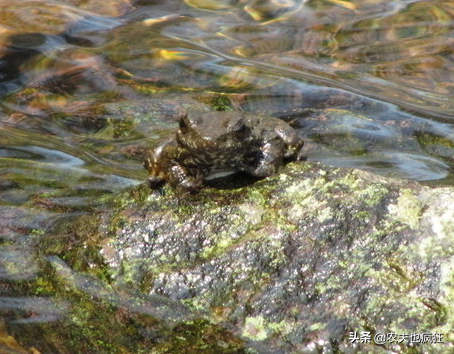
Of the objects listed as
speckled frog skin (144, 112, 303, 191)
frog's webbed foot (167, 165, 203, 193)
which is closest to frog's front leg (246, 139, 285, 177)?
speckled frog skin (144, 112, 303, 191)

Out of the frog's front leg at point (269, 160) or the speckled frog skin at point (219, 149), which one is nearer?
the speckled frog skin at point (219, 149)

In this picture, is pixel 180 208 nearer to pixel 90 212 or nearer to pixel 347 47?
pixel 90 212

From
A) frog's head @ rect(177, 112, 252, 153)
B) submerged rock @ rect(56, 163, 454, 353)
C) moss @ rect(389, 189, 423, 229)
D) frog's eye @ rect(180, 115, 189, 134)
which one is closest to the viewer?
submerged rock @ rect(56, 163, 454, 353)

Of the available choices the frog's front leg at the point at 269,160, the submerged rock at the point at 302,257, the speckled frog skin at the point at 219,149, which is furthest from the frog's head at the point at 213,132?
the submerged rock at the point at 302,257

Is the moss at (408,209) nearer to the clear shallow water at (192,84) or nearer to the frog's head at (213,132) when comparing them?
the frog's head at (213,132)

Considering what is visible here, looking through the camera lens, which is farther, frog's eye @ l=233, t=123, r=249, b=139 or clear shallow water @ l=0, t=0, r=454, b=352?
clear shallow water @ l=0, t=0, r=454, b=352

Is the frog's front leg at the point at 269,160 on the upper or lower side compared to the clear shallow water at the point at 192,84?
upper

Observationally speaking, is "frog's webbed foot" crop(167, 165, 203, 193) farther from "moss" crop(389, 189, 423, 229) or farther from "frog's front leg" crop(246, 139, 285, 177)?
"moss" crop(389, 189, 423, 229)

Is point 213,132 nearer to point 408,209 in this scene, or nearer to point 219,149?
point 219,149
